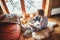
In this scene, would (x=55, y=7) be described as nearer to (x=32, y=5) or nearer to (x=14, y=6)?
(x=32, y=5)

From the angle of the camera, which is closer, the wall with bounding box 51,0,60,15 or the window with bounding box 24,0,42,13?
the wall with bounding box 51,0,60,15

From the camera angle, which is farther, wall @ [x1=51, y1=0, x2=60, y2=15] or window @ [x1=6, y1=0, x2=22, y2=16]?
window @ [x1=6, y1=0, x2=22, y2=16]

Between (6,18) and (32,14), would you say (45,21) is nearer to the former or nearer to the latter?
(6,18)

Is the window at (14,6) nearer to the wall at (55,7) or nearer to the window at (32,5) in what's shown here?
the window at (32,5)

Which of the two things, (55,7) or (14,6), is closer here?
(55,7)

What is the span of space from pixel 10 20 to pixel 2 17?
0.19 meters

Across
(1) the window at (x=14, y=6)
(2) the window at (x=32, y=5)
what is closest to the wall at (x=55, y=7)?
(2) the window at (x=32, y=5)

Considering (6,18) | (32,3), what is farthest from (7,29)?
(32,3)

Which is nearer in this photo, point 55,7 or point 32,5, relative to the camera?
point 55,7

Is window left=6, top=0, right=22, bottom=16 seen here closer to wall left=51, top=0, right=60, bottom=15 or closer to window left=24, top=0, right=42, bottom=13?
window left=24, top=0, right=42, bottom=13

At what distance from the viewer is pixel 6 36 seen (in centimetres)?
187

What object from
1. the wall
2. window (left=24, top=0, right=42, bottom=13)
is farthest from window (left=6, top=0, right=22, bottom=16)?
the wall

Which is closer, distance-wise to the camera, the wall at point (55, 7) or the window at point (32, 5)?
the wall at point (55, 7)

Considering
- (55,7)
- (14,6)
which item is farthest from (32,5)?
(55,7)
